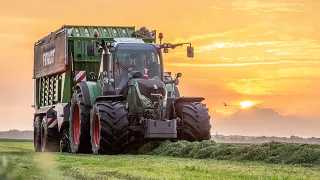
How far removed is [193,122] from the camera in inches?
811

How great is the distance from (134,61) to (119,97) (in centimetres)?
162

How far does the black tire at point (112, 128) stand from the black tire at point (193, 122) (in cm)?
212

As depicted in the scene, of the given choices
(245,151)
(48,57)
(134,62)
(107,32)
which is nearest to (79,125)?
(134,62)

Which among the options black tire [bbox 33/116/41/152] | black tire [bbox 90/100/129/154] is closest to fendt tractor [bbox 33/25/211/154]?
black tire [bbox 90/100/129/154]

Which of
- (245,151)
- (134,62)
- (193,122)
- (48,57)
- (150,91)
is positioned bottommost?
(245,151)

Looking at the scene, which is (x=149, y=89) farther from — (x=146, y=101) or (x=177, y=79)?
(x=177, y=79)

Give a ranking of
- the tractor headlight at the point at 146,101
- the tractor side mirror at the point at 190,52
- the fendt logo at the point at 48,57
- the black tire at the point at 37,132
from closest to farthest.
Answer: the tractor headlight at the point at 146,101 → the tractor side mirror at the point at 190,52 → the fendt logo at the point at 48,57 → the black tire at the point at 37,132

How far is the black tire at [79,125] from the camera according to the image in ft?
70.4

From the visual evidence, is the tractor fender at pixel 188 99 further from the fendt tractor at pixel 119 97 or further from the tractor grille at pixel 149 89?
the tractor grille at pixel 149 89

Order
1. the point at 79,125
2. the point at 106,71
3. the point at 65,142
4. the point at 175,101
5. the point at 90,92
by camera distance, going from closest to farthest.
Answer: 1. the point at 175,101
2. the point at 106,71
3. the point at 90,92
4. the point at 79,125
5. the point at 65,142

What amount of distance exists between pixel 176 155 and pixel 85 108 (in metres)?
4.73

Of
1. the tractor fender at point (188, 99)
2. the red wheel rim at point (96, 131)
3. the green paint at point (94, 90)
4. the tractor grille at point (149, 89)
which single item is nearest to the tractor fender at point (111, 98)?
the red wheel rim at point (96, 131)

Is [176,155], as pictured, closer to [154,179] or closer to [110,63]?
[110,63]

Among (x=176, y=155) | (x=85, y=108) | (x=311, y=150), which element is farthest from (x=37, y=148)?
(x=311, y=150)
